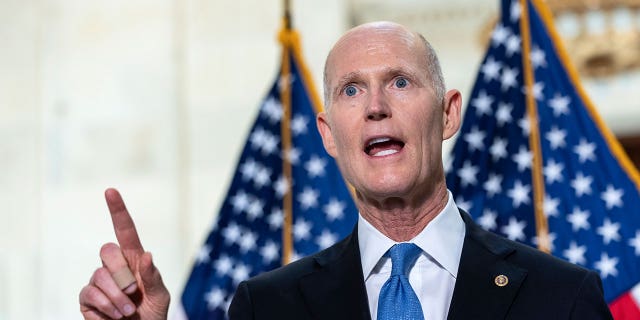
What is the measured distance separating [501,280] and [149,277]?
56 cm

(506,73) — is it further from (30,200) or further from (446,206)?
(30,200)

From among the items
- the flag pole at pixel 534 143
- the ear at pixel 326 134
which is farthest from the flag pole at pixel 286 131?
the ear at pixel 326 134

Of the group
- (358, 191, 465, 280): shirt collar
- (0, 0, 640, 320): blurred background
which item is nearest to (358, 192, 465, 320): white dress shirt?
(358, 191, 465, 280): shirt collar

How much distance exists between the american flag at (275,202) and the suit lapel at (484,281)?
2.04m

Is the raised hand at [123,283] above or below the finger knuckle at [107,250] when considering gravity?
below

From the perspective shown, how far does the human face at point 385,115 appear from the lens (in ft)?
5.93

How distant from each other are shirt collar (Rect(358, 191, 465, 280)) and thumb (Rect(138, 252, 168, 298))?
1.10ft

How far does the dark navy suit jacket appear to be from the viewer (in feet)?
5.55

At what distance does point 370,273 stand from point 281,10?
3561 millimetres

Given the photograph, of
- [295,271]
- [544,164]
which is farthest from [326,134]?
[544,164]

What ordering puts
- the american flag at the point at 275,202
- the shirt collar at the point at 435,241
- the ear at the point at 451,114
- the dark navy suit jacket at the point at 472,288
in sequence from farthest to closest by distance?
the american flag at the point at 275,202 → the ear at the point at 451,114 → the shirt collar at the point at 435,241 → the dark navy suit jacket at the point at 472,288

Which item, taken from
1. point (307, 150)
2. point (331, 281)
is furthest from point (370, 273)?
point (307, 150)

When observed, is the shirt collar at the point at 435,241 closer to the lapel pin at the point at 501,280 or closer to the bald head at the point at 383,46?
the lapel pin at the point at 501,280

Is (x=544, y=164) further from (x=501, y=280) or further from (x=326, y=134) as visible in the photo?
(x=501, y=280)
